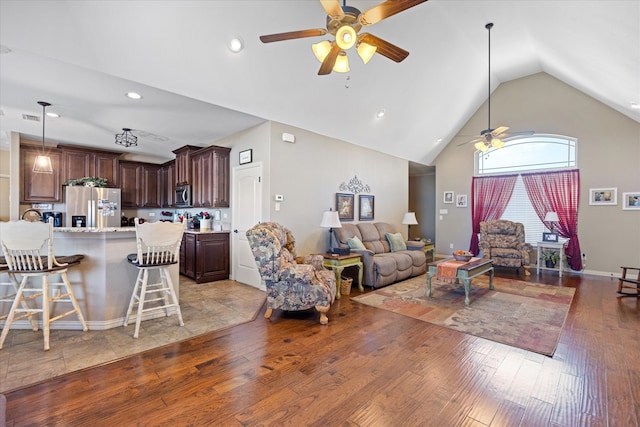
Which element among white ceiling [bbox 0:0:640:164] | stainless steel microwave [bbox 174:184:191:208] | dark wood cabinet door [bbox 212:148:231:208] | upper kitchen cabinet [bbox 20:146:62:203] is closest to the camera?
white ceiling [bbox 0:0:640:164]

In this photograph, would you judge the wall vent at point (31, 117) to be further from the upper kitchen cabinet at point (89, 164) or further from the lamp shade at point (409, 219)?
the lamp shade at point (409, 219)

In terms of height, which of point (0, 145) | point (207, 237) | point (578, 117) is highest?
point (578, 117)

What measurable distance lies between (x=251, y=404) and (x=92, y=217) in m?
5.72

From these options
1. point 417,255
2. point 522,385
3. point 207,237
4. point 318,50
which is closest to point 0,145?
point 207,237

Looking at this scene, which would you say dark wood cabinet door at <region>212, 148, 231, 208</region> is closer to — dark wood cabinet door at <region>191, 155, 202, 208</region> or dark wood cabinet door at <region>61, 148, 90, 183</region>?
dark wood cabinet door at <region>191, 155, 202, 208</region>

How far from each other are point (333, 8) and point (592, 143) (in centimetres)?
662

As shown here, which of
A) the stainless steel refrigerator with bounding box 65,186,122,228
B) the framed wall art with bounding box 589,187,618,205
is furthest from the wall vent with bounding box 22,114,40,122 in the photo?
the framed wall art with bounding box 589,187,618,205

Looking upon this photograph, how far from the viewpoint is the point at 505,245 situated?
19.6 ft

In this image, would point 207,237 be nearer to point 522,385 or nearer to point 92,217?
point 92,217

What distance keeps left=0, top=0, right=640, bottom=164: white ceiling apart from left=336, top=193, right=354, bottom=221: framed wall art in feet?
3.92

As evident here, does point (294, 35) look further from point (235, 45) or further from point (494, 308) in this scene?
point (494, 308)

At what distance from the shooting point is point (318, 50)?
103 inches

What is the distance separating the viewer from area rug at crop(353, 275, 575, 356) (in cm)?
294

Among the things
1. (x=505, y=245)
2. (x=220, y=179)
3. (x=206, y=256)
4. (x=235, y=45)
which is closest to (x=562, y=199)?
(x=505, y=245)
